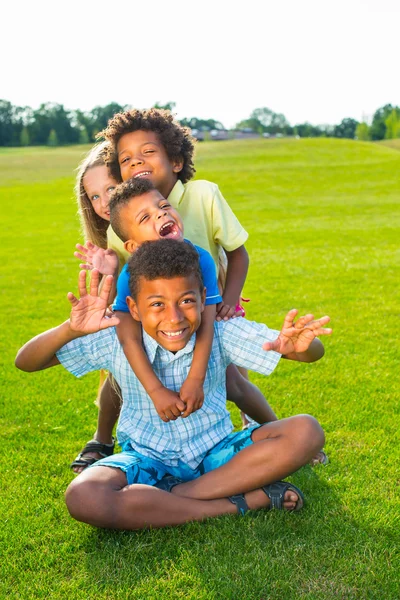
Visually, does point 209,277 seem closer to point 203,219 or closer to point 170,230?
point 170,230

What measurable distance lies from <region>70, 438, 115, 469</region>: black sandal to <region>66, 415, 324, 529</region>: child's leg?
1.88 feet

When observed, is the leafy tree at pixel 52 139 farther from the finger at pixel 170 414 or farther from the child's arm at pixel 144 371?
the finger at pixel 170 414

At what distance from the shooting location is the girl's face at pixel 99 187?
377cm

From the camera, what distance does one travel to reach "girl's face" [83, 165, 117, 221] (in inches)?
149

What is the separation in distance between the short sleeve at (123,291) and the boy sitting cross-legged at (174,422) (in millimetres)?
95

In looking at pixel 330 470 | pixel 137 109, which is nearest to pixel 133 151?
pixel 137 109

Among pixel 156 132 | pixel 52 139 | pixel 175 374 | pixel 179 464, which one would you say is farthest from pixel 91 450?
pixel 52 139

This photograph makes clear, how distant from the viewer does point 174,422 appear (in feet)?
10.5

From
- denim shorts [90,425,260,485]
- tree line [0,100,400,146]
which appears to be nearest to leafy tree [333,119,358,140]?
tree line [0,100,400,146]

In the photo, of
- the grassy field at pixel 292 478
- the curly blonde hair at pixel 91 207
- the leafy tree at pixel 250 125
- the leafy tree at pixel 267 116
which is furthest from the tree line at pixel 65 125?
the curly blonde hair at pixel 91 207

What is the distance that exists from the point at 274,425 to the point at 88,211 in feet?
5.58

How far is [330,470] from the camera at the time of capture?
346 cm

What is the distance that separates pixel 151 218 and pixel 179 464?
1.17 metres

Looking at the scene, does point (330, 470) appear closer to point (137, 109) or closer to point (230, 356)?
point (230, 356)
